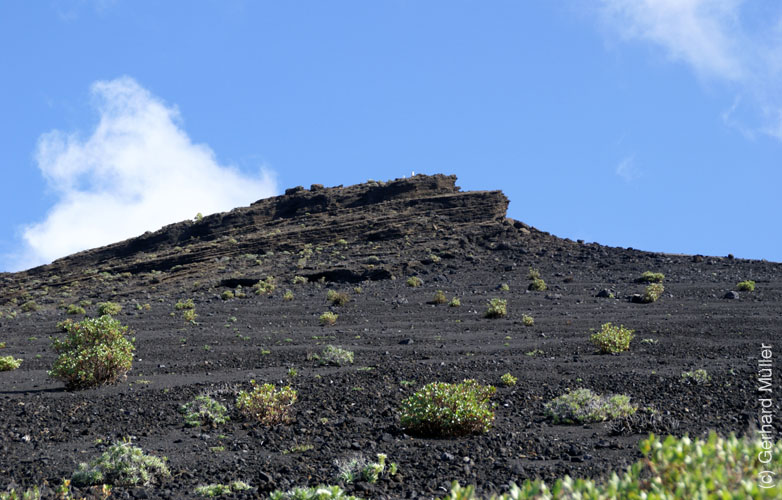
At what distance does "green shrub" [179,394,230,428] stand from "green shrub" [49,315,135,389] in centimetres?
364

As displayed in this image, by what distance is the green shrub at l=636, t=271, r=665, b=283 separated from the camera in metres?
31.5

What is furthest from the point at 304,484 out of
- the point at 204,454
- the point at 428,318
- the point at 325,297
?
the point at 325,297

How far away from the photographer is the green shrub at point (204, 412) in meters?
9.06

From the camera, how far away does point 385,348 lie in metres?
16.9

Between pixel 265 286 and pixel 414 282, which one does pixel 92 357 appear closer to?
pixel 414 282

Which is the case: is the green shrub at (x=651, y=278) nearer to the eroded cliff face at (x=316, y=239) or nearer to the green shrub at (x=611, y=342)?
the eroded cliff face at (x=316, y=239)

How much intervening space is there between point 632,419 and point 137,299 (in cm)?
3439

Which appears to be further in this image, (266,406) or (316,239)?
(316,239)

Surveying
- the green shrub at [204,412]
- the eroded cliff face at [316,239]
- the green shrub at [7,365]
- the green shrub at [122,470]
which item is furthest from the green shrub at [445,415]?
the eroded cliff face at [316,239]

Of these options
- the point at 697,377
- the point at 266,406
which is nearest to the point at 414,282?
the point at 697,377

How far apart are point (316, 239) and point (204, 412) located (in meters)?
37.6

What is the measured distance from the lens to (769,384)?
1019 cm

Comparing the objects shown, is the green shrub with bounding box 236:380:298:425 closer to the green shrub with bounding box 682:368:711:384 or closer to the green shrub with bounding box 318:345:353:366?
the green shrub with bounding box 318:345:353:366

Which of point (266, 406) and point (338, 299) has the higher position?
point (338, 299)
